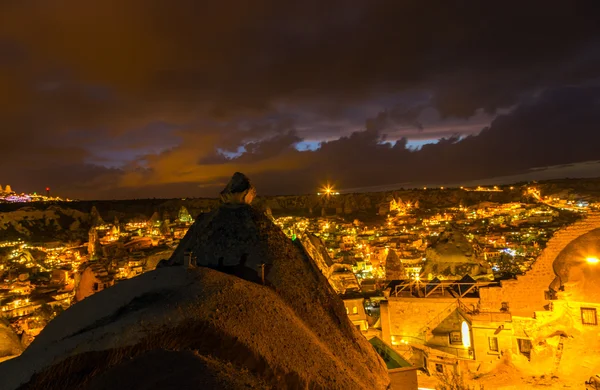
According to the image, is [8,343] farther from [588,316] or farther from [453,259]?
[453,259]

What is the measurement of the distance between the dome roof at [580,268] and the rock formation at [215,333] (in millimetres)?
12180

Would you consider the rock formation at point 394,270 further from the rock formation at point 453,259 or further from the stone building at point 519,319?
the stone building at point 519,319

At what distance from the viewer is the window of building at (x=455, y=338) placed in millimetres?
19156

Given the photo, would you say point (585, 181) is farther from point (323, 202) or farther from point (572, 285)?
point (572, 285)

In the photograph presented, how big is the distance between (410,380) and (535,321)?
7.91 metres

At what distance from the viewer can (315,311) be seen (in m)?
8.16

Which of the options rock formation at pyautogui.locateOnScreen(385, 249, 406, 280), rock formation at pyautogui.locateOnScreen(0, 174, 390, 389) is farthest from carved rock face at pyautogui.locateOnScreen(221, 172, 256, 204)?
rock formation at pyautogui.locateOnScreen(385, 249, 406, 280)

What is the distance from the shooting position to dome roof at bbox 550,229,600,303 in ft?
52.9

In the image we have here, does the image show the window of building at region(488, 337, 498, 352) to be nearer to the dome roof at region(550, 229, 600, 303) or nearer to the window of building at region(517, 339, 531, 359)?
the window of building at region(517, 339, 531, 359)

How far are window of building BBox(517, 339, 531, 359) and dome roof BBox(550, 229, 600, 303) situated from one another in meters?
2.55

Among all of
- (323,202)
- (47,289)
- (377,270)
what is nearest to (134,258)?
(47,289)

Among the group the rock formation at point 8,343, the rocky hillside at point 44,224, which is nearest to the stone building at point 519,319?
the rock formation at point 8,343

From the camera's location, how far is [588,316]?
51.3 feet

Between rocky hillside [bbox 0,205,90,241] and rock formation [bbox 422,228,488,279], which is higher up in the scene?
rocky hillside [bbox 0,205,90,241]
